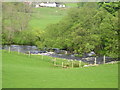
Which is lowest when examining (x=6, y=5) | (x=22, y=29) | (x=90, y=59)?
(x=90, y=59)

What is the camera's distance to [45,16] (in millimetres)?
75375

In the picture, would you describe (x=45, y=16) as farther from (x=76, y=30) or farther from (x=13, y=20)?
(x=76, y=30)

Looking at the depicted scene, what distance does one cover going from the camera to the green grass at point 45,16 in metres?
64.6

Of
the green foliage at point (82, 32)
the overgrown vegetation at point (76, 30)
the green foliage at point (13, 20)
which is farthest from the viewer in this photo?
the green foliage at point (13, 20)

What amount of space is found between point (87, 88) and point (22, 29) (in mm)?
37813

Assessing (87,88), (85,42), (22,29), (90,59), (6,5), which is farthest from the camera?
(22,29)

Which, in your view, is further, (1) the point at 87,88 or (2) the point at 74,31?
(2) the point at 74,31

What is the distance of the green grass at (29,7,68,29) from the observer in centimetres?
6455

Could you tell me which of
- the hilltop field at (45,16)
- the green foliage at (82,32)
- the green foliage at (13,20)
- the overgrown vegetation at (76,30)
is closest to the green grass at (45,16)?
the hilltop field at (45,16)

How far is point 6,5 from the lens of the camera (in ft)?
140

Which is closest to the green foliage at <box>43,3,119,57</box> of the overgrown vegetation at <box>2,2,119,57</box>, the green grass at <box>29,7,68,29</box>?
the overgrown vegetation at <box>2,2,119,57</box>

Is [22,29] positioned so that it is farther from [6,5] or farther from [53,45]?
[53,45]

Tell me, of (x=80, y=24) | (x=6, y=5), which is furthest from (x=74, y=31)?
(x=6, y=5)

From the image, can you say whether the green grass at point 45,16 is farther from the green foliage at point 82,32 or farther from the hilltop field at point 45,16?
the green foliage at point 82,32
